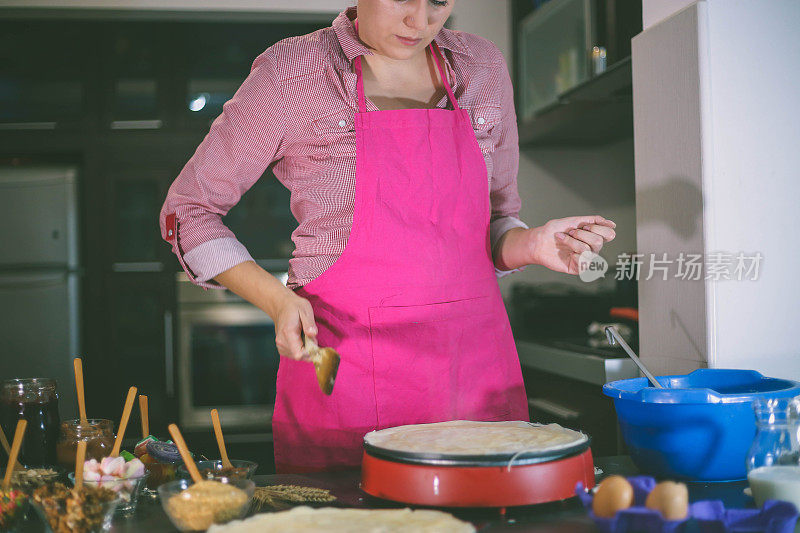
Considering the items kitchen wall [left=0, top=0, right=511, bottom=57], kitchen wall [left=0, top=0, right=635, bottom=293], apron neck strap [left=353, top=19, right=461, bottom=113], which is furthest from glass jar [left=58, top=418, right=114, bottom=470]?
kitchen wall [left=0, top=0, right=511, bottom=57]

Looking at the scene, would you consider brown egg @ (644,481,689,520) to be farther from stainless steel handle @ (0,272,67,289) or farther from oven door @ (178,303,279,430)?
stainless steel handle @ (0,272,67,289)

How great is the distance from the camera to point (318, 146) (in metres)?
1.33

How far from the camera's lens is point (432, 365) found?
1.29 meters

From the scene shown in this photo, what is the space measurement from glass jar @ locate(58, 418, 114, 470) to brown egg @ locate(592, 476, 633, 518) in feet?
2.30

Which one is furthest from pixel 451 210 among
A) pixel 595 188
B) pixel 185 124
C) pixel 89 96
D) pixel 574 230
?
pixel 89 96

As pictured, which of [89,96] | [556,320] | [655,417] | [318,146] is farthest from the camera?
[89,96]

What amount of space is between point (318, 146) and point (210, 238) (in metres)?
0.25

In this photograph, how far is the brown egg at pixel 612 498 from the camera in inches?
30.5

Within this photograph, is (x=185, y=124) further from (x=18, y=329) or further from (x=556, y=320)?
(x=556, y=320)

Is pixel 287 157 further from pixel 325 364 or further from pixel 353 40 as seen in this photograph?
pixel 325 364

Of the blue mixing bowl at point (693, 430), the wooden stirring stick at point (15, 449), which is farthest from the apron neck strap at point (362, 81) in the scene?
the wooden stirring stick at point (15, 449)

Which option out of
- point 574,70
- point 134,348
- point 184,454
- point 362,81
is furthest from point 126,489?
point 134,348

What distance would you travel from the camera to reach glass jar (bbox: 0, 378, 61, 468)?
3.55ft

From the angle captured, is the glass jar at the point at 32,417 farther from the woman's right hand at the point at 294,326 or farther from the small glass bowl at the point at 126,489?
the woman's right hand at the point at 294,326
